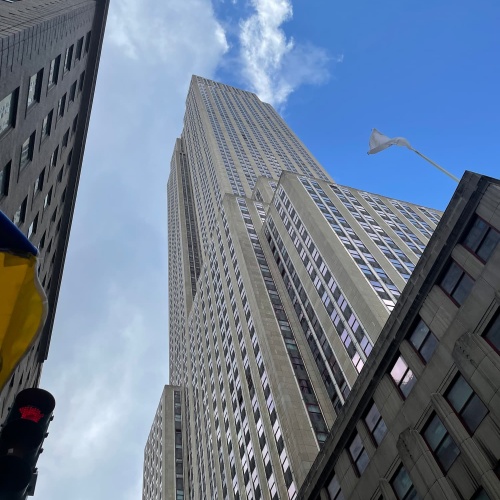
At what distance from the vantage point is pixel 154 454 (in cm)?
10338

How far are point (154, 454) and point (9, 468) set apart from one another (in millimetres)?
107875

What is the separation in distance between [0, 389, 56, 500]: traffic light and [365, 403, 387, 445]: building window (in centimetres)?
1933

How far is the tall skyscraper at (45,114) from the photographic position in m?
24.6

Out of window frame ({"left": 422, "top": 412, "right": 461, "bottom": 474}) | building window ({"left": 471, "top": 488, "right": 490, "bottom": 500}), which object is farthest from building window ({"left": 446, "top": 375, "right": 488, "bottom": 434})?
building window ({"left": 471, "top": 488, "right": 490, "bottom": 500})

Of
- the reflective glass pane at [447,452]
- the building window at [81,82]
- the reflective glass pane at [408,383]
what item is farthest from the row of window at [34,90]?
the reflective glass pane at [447,452]

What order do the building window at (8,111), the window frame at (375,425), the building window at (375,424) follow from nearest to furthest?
the window frame at (375,425), the building window at (375,424), the building window at (8,111)

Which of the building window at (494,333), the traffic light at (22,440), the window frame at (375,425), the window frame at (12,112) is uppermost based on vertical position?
the window frame at (12,112)

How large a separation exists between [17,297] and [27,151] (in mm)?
25600

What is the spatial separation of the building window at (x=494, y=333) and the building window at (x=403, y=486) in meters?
6.20

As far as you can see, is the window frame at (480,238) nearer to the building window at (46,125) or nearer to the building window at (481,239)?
the building window at (481,239)

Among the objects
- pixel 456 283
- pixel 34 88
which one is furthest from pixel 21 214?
pixel 456 283

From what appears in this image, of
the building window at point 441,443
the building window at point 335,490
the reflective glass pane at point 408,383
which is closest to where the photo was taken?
the building window at point 441,443

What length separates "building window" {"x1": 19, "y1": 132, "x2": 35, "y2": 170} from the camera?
2816 centimetres

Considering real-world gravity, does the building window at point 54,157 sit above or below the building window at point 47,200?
above
